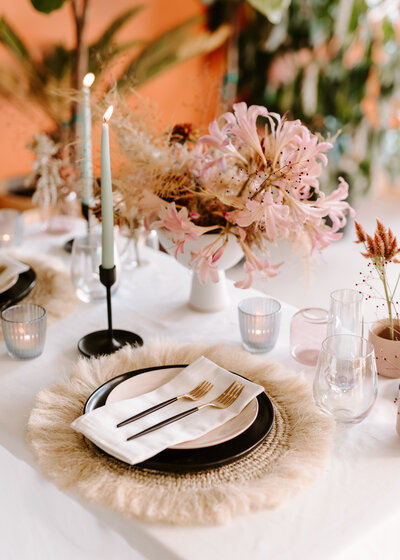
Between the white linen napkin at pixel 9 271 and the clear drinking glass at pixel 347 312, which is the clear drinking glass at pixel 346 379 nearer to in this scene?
the clear drinking glass at pixel 347 312

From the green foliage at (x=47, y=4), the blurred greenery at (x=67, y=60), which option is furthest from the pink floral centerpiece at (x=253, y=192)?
the blurred greenery at (x=67, y=60)

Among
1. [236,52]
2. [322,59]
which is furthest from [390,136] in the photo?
[236,52]

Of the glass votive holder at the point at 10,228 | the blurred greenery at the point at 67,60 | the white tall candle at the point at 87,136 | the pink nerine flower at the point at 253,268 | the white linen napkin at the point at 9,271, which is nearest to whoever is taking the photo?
the pink nerine flower at the point at 253,268

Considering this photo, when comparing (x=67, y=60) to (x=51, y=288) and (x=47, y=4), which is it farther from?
(x=51, y=288)

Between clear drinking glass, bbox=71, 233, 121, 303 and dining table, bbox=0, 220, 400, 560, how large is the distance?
140 millimetres

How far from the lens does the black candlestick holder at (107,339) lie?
1.22 meters

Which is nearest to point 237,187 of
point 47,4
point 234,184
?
point 234,184

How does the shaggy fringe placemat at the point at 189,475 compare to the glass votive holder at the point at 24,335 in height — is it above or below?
below

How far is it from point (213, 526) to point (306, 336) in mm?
504

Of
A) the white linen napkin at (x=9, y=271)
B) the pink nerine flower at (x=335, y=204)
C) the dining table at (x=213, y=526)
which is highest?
the pink nerine flower at (x=335, y=204)

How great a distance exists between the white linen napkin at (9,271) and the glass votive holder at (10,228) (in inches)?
11.3

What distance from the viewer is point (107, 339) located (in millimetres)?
1284

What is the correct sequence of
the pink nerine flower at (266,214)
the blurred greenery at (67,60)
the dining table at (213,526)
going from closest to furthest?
the dining table at (213,526) → the pink nerine flower at (266,214) → the blurred greenery at (67,60)

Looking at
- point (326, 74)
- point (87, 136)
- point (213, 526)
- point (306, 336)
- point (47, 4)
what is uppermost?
point (47, 4)
